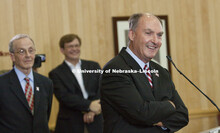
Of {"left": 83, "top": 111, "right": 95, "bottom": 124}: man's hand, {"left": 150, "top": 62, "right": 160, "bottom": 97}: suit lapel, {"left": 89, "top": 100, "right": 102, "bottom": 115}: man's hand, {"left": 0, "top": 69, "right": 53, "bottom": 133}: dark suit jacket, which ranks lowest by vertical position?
{"left": 83, "top": 111, "right": 95, "bottom": 124}: man's hand

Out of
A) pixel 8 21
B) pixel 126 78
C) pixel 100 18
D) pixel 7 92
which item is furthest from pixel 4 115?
pixel 100 18

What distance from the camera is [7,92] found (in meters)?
2.90

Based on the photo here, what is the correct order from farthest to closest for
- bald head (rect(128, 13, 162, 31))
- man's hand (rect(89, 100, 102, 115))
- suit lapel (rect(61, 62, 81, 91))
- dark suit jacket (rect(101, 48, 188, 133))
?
suit lapel (rect(61, 62, 81, 91)), man's hand (rect(89, 100, 102, 115)), bald head (rect(128, 13, 162, 31)), dark suit jacket (rect(101, 48, 188, 133))

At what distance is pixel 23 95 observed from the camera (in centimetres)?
294

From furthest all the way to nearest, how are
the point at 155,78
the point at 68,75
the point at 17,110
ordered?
the point at 68,75 → the point at 17,110 → the point at 155,78

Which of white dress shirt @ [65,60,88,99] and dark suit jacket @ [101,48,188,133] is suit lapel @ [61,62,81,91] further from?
dark suit jacket @ [101,48,188,133]

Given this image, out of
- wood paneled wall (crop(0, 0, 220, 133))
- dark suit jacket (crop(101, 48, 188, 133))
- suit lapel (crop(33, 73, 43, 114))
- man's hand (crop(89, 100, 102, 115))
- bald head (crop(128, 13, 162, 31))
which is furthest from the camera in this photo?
wood paneled wall (crop(0, 0, 220, 133))

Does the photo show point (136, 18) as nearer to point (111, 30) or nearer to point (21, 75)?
point (21, 75)

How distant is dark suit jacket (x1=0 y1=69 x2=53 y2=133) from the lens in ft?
9.30

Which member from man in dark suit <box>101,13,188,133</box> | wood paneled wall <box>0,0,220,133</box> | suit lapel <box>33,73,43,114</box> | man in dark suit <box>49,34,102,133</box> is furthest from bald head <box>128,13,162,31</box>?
wood paneled wall <box>0,0,220,133</box>

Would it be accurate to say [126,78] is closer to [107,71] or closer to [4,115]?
[107,71]

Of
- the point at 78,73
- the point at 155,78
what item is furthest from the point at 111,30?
the point at 155,78

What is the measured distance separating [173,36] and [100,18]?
117cm

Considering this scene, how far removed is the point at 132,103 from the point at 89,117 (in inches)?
70.6
